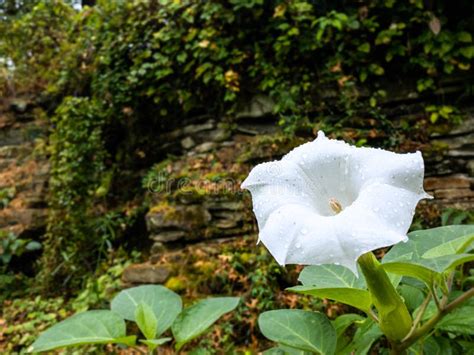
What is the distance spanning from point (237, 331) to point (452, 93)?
2.33 meters

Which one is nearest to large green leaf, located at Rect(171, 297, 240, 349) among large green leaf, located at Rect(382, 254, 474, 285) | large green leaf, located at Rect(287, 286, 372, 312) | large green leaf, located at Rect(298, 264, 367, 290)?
large green leaf, located at Rect(298, 264, 367, 290)

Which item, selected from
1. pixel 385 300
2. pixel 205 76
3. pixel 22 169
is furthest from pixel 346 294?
pixel 22 169

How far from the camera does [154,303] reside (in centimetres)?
95

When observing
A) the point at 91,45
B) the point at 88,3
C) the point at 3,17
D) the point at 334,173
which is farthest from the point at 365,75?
the point at 3,17

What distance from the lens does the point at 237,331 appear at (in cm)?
189

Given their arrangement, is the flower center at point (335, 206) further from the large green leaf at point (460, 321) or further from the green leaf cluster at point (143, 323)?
the green leaf cluster at point (143, 323)

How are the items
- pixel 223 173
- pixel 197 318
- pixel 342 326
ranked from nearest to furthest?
1. pixel 342 326
2. pixel 197 318
3. pixel 223 173

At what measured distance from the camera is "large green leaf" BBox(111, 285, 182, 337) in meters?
0.91

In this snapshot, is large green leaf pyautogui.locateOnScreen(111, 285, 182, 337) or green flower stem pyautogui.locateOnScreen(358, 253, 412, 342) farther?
large green leaf pyautogui.locateOnScreen(111, 285, 182, 337)

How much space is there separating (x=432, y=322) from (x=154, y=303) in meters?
0.62

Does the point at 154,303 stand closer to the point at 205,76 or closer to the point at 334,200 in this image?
the point at 334,200

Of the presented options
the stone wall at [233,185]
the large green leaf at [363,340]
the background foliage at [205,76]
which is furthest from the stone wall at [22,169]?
the large green leaf at [363,340]

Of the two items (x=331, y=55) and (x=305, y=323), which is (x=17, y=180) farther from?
(x=305, y=323)

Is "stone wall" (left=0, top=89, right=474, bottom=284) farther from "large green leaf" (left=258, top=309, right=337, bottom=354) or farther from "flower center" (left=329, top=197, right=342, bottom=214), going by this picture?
"flower center" (left=329, top=197, right=342, bottom=214)
